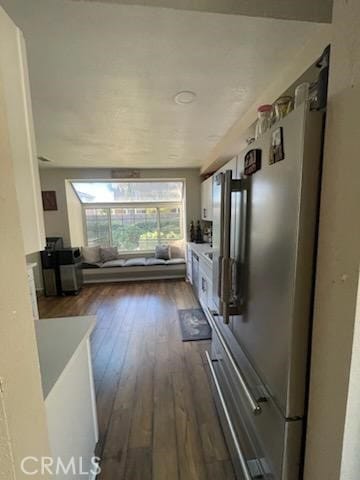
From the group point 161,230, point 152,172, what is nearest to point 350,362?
point 152,172

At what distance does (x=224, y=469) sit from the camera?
4.08 ft

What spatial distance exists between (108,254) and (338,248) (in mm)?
4722

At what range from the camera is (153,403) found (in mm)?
1695

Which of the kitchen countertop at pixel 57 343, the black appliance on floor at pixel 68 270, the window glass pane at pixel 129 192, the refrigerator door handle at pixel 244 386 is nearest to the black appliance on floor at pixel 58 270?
the black appliance on floor at pixel 68 270

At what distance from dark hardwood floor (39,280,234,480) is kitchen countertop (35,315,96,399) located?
842 millimetres

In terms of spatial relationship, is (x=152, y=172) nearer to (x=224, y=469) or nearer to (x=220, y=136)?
(x=220, y=136)

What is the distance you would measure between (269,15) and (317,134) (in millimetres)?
626

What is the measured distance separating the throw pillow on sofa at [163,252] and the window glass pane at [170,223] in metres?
0.37

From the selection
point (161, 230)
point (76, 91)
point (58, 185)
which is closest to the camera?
point (76, 91)

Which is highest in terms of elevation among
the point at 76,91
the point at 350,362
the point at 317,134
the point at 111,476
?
the point at 76,91

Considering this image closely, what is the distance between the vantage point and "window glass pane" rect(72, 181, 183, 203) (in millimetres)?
4797

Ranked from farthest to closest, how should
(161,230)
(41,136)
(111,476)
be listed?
(161,230)
(41,136)
(111,476)

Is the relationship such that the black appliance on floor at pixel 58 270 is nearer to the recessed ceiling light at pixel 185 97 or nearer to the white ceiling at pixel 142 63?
the white ceiling at pixel 142 63

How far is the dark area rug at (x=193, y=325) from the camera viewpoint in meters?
2.57
